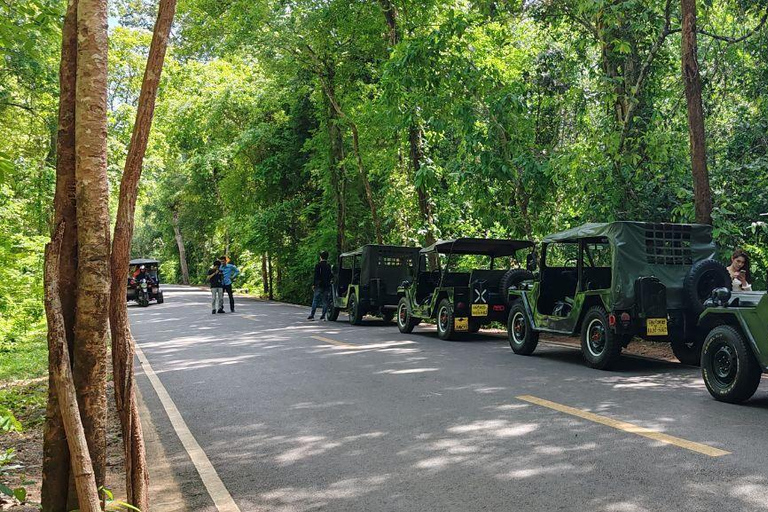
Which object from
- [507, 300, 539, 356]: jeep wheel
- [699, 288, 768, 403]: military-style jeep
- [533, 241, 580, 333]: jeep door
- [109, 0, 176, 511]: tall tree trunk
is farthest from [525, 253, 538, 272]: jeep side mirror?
[109, 0, 176, 511]: tall tree trunk

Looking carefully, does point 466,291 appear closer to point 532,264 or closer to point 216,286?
point 532,264

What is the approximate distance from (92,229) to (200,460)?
2.80 metres

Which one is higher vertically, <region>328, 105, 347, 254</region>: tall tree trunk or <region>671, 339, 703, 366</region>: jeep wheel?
<region>328, 105, 347, 254</region>: tall tree trunk

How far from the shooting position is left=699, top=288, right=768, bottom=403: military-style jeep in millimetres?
7707

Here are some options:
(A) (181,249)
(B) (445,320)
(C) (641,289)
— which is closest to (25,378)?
(B) (445,320)

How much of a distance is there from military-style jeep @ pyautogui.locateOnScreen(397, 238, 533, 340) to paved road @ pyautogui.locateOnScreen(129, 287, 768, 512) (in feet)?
7.91

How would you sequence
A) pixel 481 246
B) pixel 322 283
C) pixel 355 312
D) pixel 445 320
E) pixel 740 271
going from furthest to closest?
pixel 322 283, pixel 355 312, pixel 481 246, pixel 445 320, pixel 740 271

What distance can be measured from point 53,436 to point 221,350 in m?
9.78

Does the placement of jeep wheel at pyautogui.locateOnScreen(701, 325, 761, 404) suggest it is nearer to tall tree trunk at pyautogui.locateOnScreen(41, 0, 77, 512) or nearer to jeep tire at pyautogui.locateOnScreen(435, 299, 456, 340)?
tall tree trunk at pyautogui.locateOnScreen(41, 0, 77, 512)

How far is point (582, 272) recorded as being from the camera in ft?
38.2

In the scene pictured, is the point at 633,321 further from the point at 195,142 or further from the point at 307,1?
the point at 195,142

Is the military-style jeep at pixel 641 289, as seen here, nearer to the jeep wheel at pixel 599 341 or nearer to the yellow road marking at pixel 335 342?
the jeep wheel at pixel 599 341

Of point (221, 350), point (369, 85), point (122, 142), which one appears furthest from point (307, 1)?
point (221, 350)

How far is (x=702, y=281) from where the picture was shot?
1039 centimetres
